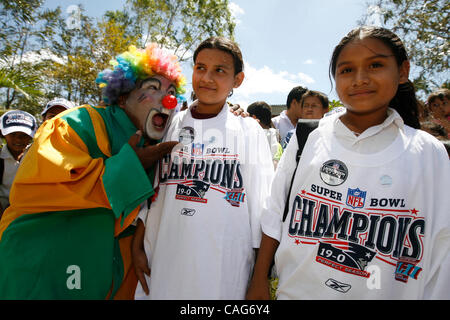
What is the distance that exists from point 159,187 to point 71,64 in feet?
41.5

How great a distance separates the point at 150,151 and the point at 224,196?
0.59 metres

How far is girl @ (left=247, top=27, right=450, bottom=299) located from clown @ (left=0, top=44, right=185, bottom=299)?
0.90m

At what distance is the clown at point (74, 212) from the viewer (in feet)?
5.72

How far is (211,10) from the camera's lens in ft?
46.6

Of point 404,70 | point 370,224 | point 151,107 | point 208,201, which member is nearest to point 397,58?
point 404,70

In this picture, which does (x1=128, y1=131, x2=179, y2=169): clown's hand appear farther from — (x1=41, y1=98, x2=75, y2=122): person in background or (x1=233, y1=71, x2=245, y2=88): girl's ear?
(x1=41, y1=98, x2=75, y2=122): person in background

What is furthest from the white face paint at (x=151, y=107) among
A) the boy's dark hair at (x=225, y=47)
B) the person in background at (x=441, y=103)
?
the person in background at (x=441, y=103)

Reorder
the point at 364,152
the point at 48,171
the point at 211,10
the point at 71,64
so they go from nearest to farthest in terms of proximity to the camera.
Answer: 1. the point at 364,152
2. the point at 48,171
3. the point at 71,64
4. the point at 211,10

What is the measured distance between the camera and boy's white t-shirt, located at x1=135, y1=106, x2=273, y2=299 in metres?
Result: 1.72

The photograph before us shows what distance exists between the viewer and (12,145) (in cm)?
359

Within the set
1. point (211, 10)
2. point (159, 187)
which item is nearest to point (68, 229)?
point (159, 187)

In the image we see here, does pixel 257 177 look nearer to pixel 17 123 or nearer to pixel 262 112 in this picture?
pixel 262 112

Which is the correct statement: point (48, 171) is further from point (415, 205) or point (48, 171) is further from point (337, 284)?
point (415, 205)

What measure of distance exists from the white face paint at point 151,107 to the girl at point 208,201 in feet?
0.48
